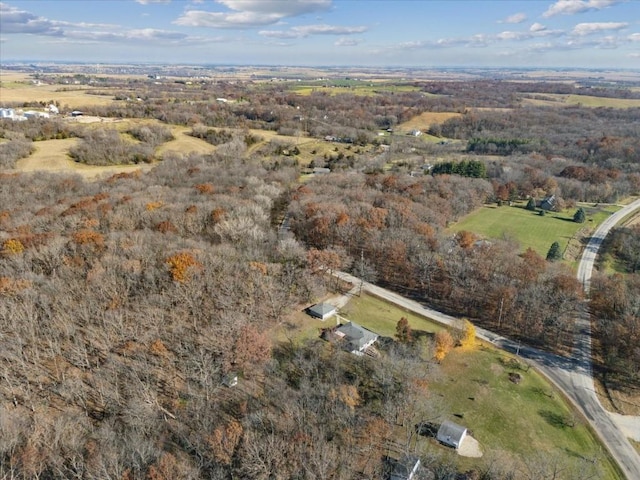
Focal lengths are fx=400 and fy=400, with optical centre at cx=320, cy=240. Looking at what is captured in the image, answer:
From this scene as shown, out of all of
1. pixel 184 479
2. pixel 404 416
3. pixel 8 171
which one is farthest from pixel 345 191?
pixel 8 171

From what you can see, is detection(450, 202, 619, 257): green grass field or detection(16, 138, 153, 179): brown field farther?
detection(16, 138, 153, 179): brown field

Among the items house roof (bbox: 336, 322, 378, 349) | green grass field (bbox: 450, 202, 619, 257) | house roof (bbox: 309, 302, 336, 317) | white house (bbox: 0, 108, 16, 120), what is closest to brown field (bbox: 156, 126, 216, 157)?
white house (bbox: 0, 108, 16, 120)

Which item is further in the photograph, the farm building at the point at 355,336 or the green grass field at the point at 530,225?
the green grass field at the point at 530,225

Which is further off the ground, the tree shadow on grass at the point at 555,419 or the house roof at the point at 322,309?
the house roof at the point at 322,309

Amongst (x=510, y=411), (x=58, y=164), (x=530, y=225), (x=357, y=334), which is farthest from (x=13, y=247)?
(x=530, y=225)

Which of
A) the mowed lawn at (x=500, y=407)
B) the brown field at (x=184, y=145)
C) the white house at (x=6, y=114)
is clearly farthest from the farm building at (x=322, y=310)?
the white house at (x=6, y=114)

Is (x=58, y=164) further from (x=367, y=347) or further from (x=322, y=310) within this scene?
(x=367, y=347)

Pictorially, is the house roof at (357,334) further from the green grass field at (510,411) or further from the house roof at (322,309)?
the green grass field at (510,411)

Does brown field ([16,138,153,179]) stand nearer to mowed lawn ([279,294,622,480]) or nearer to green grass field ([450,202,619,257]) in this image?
mowed lawn ([279,294,622,480])
